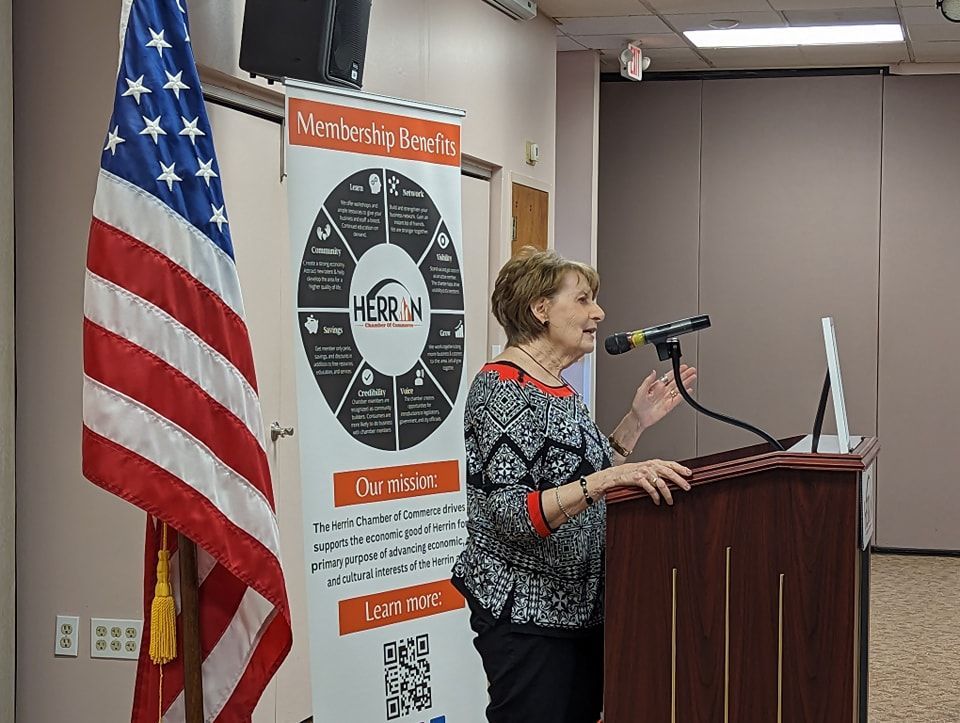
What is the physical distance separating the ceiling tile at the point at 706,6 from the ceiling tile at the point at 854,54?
4.01 feet

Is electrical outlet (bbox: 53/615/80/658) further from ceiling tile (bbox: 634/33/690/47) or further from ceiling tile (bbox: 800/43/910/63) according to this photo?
ceiling tile (bbox: 800/43/910/63)

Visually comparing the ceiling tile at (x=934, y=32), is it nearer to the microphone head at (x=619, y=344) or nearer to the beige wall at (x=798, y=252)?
the beige wall at (x=798, y=252)

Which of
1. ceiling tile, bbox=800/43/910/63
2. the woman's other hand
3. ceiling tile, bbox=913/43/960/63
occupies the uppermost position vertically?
ceiling tile, bbox=800/43/910/63

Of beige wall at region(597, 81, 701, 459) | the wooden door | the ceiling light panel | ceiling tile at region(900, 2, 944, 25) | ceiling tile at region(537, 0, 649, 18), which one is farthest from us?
beige wall at region(597, 81, 701, 459)

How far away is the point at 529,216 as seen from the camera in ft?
21.7

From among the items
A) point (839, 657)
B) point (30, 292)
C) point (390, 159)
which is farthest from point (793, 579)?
point (30, 292)

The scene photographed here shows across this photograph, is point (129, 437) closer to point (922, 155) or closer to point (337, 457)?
point (337, 457)

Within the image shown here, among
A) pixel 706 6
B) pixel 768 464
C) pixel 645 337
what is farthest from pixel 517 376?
pixel 706 6

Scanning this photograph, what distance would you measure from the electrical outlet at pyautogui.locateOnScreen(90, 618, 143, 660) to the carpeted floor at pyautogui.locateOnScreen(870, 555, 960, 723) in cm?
287

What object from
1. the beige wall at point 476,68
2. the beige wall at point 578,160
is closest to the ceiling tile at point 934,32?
the beige wall at point 578,160

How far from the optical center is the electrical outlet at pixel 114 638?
347 cm

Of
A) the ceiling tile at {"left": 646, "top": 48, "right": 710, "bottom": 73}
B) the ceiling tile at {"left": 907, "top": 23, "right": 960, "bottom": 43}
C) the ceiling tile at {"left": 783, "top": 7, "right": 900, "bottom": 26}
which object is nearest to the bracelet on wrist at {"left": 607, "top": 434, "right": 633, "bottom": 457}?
the ceiling tile at {"left": 783, "top": 7, "right": 900, "bottom": 26}

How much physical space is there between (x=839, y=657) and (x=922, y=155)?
696 cm

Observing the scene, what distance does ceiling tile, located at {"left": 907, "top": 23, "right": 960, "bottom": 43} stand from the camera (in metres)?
7.11
